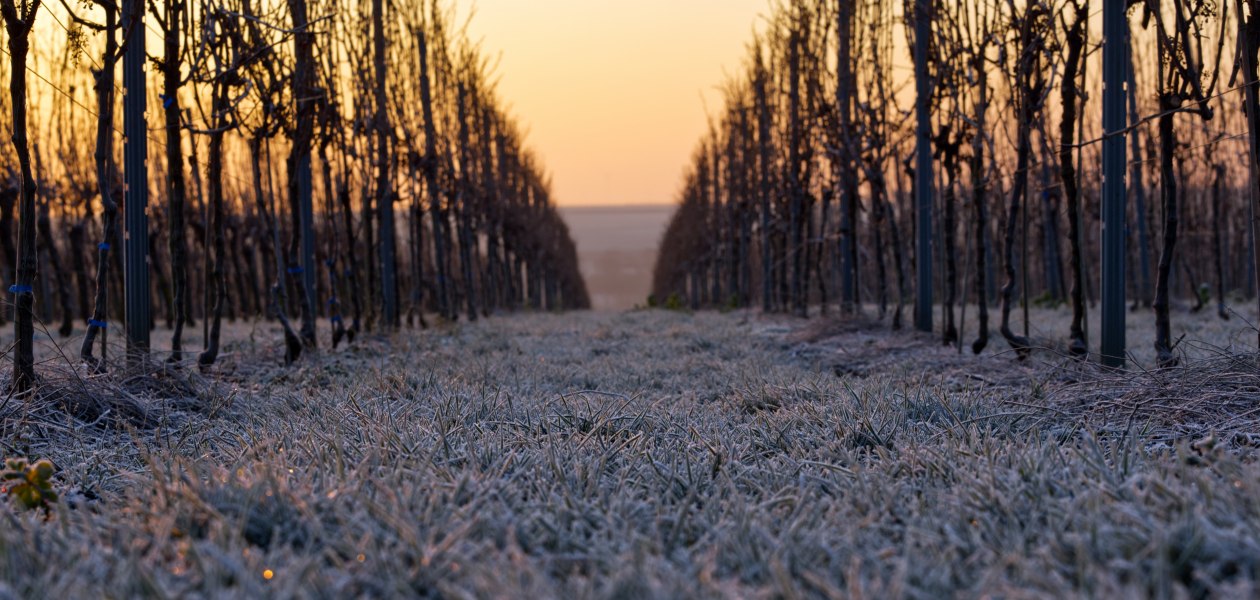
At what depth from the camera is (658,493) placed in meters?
2.03

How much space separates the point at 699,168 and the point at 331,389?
20952mm

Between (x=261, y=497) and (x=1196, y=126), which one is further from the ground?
(x=1196, y=126)

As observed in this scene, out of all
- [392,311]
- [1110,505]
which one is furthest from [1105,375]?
[392,311]

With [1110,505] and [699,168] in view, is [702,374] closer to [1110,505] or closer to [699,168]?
[1110,505]

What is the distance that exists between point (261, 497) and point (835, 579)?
1.17 meters

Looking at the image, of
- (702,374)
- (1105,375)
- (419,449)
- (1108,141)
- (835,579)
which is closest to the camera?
(835,579)

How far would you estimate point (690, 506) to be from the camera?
186 cm

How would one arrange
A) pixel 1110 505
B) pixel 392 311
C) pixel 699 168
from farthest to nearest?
pixel 699 168, pixel 392 311, pixel 1110 505

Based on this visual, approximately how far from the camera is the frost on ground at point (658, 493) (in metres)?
1.40

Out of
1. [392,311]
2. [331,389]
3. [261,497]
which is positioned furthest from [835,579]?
[392,311]

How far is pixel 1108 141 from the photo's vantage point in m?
4.02

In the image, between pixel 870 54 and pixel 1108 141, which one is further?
pixel 870 54

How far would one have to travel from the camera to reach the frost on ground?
1.40 metres

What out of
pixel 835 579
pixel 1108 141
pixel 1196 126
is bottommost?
pixel 835 579
